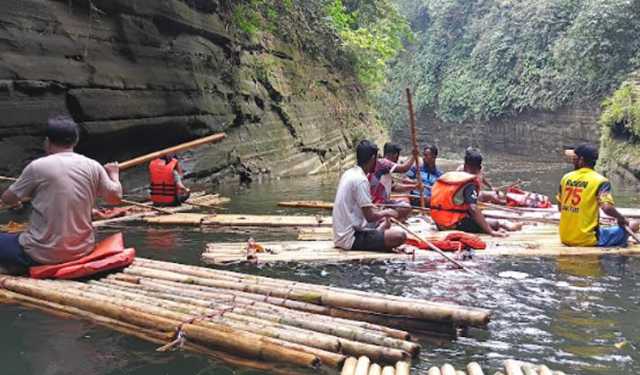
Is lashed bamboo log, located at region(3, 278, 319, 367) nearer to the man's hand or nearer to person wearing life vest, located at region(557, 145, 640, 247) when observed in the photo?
the man's hand

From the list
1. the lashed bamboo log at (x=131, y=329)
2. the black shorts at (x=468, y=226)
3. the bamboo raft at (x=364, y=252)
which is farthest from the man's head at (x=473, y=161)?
the lashed bamboo log at (x=131, y=329)

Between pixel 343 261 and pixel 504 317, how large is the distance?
207cm

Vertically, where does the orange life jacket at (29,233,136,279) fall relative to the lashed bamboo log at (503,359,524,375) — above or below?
above

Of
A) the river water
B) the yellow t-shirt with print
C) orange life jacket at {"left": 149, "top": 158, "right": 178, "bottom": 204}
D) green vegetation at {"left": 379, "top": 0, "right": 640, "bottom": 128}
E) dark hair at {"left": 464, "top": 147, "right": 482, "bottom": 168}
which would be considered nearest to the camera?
the river water

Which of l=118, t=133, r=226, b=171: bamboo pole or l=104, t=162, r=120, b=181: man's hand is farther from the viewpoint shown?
l=118, t=133, r=226, b=171: bamboo pole

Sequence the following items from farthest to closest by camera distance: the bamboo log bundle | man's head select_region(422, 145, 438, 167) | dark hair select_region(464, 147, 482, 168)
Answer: man's head select_region(422, 145, 438, 167) → dark hair select_region(464, 147, 482, 168) → the bamboo log bundle

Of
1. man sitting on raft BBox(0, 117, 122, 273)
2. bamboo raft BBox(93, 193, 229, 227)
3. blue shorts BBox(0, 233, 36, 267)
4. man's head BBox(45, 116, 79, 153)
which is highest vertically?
man's head BBox(45, 116, 79, 153)

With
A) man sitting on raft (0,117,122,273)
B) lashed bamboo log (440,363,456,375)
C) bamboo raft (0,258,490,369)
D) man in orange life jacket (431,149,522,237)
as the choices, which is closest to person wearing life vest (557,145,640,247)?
man in orange life jacket (431,149,522,237)

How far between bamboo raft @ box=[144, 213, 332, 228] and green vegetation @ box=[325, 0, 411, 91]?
15587mm

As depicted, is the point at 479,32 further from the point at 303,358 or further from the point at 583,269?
the point at 303,358

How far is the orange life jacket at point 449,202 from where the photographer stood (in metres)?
7.44

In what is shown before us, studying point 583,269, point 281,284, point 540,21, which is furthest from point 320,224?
point 540,21

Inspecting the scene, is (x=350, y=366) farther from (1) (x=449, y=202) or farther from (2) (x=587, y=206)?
(1) (x=449, y=202)

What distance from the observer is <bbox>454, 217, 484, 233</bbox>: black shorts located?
7613 mm
